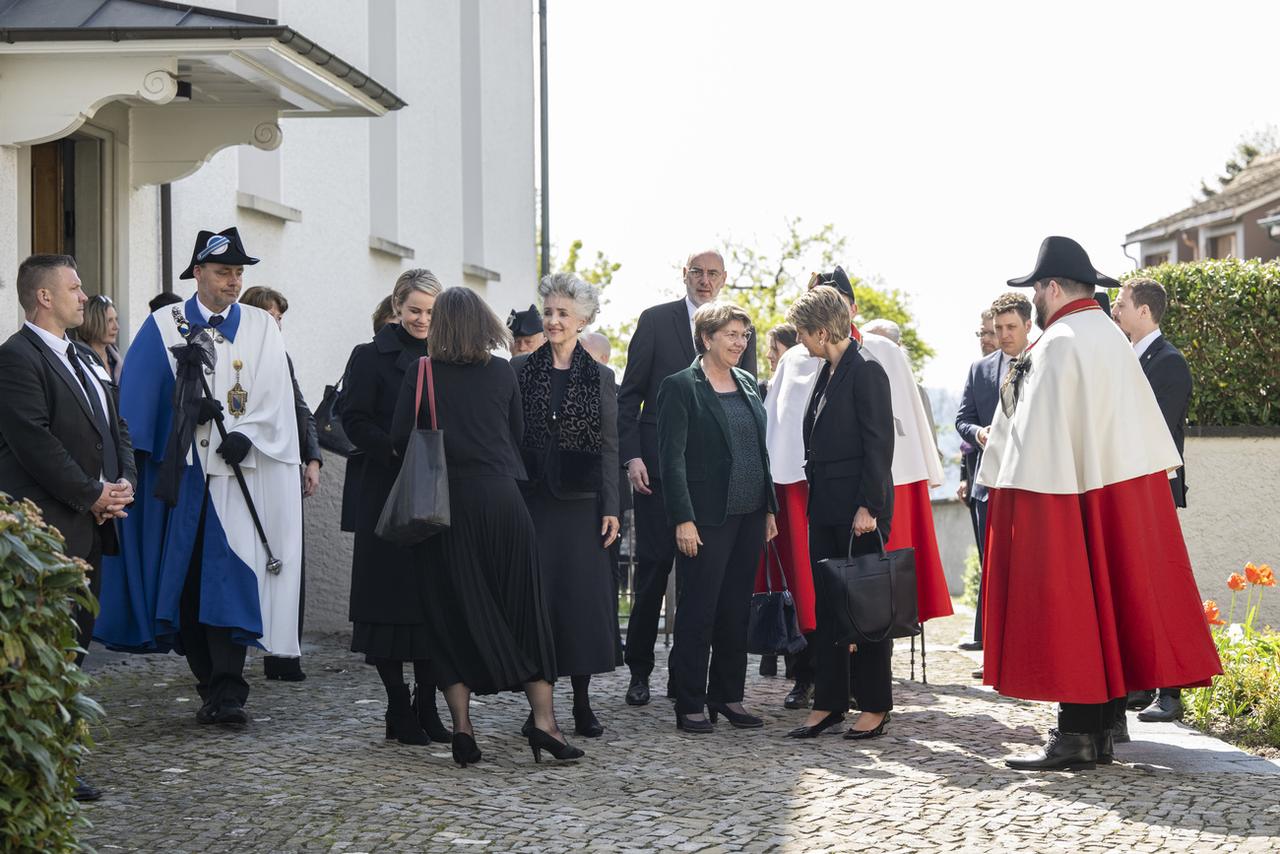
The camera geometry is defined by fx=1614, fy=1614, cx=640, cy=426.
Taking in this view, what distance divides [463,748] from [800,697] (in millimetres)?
2577

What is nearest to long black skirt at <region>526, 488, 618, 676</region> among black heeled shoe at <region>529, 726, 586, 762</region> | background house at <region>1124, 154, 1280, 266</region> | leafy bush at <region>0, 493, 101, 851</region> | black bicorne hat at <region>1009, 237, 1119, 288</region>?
black heeled shoe at <region>529, 726, 586, 762</region>

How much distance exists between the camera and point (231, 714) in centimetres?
762

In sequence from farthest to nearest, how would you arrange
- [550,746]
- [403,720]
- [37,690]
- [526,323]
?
[526,323] < [403,720] < [550,746] < [37,690]

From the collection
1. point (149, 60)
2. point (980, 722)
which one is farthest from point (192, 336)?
point (980, 722)

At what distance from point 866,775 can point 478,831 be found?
1.93 m

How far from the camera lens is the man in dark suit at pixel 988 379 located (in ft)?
32.8

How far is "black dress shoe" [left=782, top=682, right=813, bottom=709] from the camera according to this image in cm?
883

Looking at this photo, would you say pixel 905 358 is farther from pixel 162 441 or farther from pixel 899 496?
pixel 162 441

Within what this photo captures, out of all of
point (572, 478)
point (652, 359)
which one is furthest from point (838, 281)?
point (572, 478)

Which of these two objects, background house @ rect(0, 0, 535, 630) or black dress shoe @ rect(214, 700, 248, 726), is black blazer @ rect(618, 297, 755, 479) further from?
black dress shoe @ rect(214, 700, 248, 726)

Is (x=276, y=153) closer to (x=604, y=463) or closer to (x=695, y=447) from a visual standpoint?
(x=695, y=447)

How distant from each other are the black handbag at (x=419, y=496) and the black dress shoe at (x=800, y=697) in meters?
2.89

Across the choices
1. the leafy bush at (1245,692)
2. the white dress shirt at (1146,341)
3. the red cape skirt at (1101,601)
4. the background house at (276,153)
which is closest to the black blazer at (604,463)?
the red cape skirt at (1101,601)

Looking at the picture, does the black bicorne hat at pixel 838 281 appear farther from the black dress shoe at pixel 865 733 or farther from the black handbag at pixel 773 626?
the black dress shoe at pixel 865 733
